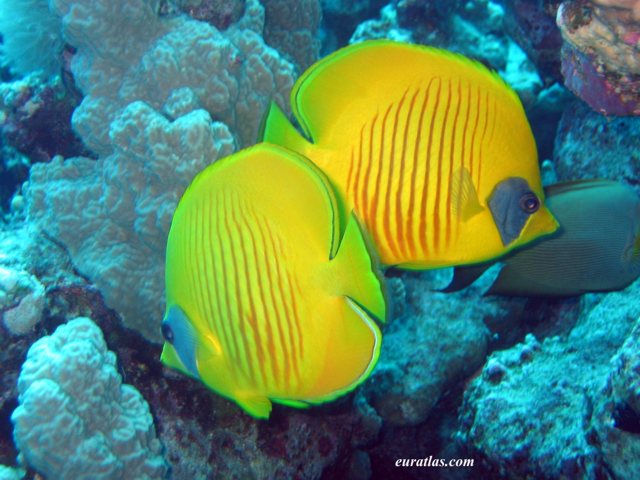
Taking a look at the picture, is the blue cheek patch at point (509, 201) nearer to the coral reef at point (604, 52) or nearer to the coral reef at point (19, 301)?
the coral reef at point (604, 52)

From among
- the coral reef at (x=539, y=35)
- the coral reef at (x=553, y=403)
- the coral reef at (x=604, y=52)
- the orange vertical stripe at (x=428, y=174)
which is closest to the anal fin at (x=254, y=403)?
the orange vertical stripe at (x=428, y=174)

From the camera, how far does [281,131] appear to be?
5.07ft

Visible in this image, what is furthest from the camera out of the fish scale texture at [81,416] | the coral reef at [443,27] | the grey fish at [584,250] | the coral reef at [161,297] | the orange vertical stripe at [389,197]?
the coral reef at [443,27]

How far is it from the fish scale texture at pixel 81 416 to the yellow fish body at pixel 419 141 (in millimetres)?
1128

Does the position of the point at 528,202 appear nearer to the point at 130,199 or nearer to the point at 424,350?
the point at 130,199

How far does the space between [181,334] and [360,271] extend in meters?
0.53

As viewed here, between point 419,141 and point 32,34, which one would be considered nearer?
point 419,141

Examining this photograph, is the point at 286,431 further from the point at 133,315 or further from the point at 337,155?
the point at 337,155

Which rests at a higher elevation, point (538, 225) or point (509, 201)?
point (509, 201)

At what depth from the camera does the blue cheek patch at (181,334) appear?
1353 mm

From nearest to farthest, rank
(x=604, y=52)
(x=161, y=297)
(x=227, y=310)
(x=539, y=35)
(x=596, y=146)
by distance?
(x=227, y=310) → (x=604, y=52) → (x=161, y=297) → (x=596, y=146) → (x=539, y=35)

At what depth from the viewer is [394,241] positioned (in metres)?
1.57

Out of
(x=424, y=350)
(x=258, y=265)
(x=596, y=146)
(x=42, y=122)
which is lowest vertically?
(x=424, y=350)

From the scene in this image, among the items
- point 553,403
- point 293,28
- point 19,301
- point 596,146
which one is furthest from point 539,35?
point 19,301
